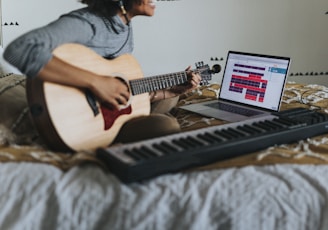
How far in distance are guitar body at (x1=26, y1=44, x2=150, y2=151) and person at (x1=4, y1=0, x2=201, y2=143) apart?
24 mm

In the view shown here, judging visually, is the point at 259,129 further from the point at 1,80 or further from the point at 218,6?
the point at 218,6

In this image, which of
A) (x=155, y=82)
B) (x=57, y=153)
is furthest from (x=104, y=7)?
(x=57, y=153)

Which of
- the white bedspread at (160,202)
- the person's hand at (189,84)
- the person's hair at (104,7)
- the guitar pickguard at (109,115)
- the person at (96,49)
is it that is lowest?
the white bedspread at (160,202)

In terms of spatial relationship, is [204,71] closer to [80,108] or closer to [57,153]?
[80,108]

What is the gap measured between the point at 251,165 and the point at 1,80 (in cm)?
100

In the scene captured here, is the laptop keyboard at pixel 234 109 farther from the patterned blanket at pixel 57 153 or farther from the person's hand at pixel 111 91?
→ the person's hand at pixel 111 91

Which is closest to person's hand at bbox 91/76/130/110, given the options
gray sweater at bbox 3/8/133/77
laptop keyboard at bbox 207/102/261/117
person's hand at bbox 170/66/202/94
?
gray sweater at bbox 3/8/133/77

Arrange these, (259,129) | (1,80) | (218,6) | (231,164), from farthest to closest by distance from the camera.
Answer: (218,6) → (1,80) → (259,129) → (231,164)

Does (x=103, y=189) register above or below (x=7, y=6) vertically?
below

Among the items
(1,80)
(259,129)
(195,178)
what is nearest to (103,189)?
(195,178)

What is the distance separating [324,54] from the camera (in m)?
2.68

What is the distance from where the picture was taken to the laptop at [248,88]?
5.17 ft

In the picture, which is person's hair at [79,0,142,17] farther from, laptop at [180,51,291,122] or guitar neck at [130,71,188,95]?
laptop at [180,51,291,122]

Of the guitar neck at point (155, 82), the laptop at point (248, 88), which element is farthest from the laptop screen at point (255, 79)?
the guitar neck at point (155, 82)
